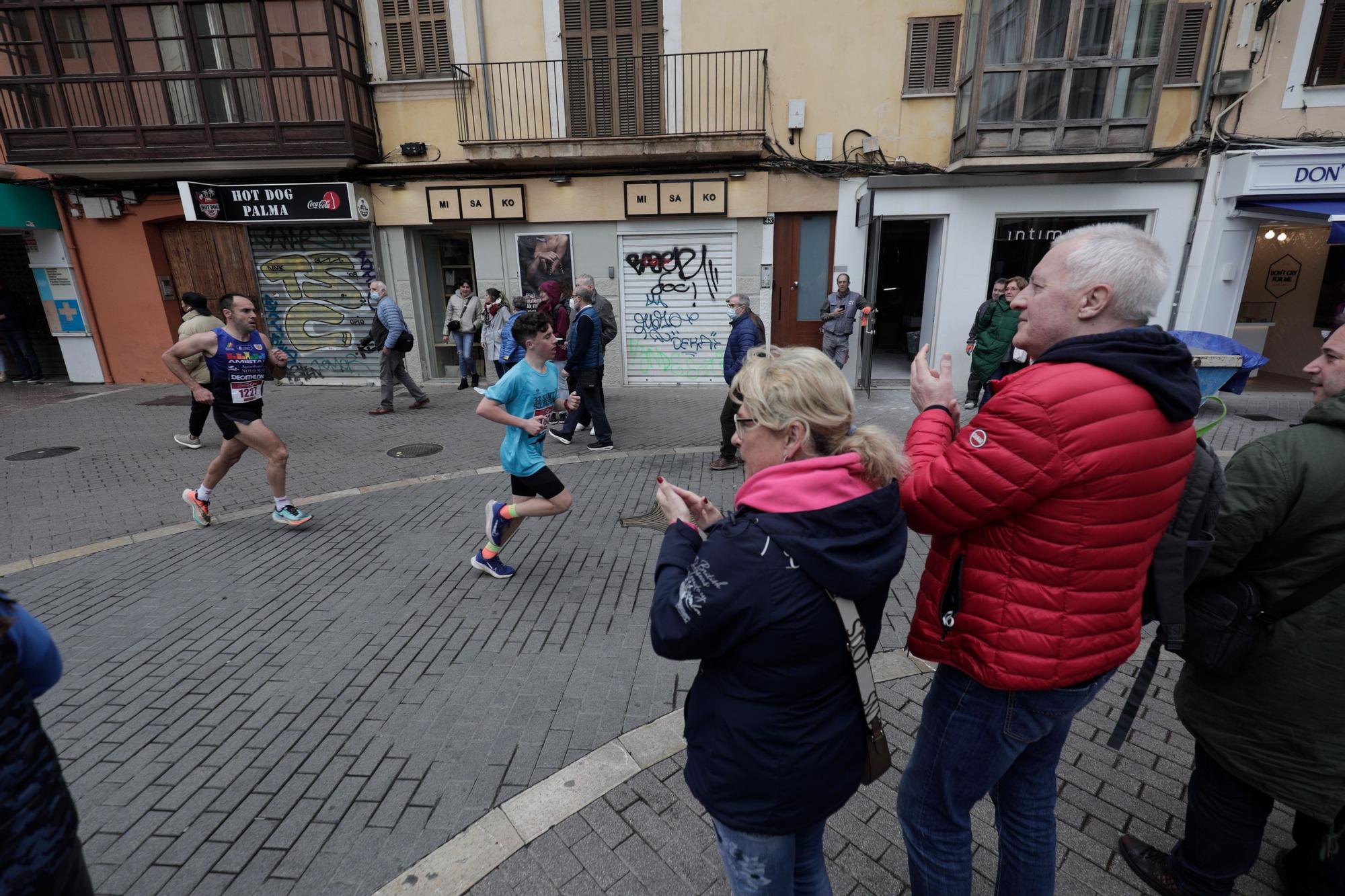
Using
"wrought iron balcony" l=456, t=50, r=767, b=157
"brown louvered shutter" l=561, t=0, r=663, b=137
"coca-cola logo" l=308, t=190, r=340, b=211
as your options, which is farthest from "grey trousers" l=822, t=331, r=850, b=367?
"coca-cola logo" l=308, t=190, r=340, b=211

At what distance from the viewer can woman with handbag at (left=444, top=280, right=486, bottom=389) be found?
487 inches

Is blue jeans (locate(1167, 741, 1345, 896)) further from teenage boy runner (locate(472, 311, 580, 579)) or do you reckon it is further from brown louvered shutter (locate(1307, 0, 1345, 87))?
brown louvered shutter (locate(1307, 0, 1345, 87))

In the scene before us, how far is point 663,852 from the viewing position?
2438mm

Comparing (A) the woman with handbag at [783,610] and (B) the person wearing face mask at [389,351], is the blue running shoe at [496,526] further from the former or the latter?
(B) the person wearing face mask at [389,351]

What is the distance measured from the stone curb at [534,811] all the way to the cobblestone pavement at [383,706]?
6 centimetres

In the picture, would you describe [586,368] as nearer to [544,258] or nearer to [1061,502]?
[544,258]

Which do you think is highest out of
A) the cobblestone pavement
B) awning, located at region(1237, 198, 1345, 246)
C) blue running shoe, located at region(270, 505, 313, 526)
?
awning, located at region(1237, 198, 1345, 246)

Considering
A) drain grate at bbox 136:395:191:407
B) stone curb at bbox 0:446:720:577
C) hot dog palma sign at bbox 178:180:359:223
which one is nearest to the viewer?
stone curb at bbox 0:446:720:577

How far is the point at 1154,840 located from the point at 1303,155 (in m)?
12.6

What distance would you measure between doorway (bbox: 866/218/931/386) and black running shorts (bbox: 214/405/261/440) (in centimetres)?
1211

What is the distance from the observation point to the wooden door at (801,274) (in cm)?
1197

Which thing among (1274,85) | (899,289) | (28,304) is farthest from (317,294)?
(1274,85)

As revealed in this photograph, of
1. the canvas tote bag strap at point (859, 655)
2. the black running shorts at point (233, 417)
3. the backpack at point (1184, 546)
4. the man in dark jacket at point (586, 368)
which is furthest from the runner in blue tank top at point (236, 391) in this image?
the backpack at point (1184, 546)

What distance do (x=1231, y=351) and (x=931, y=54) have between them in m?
10.5
